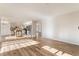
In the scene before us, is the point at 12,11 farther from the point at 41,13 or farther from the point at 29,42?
the point at 29,42

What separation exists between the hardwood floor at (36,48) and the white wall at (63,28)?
0.89 ft

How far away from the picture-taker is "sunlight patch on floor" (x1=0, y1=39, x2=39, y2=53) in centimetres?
309

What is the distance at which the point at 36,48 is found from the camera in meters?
3.58

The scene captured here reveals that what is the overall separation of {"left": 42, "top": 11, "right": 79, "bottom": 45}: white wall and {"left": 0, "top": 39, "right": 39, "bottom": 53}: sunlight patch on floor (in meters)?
0.65

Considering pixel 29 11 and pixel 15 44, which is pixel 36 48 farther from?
pixel 29 11

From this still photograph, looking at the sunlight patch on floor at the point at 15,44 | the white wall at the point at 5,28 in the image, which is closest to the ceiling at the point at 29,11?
the white wall at the point at 5,28

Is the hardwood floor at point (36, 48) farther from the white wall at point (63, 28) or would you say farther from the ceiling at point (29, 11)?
the ceiling at point (29, 11)

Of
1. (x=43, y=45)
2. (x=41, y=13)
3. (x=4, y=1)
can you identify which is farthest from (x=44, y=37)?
(x=4, y=1)

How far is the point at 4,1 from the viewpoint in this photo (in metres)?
2.39

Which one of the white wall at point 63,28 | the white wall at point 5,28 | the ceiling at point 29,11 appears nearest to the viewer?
the ceiling at point 29,11

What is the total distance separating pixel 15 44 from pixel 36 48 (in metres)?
0.78

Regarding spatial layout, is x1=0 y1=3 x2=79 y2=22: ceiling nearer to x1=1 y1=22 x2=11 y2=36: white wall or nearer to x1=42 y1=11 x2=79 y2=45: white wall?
x1=1 y1=22 x2=11 y2=36: white wall

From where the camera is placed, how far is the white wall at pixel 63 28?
3.82 m

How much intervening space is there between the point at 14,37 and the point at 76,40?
2336 mm
